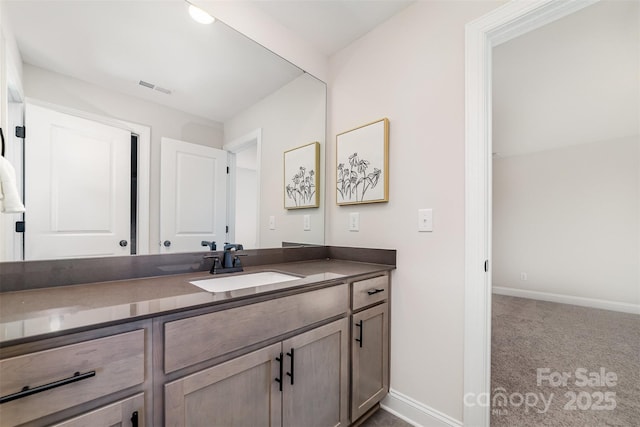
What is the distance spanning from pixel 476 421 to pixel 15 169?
2.26 m

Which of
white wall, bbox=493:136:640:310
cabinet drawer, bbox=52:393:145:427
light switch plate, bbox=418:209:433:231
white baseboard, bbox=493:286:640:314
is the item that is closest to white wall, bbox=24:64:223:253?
cabinet drawer, bbox=52:393:145:427

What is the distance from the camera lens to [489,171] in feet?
4.39

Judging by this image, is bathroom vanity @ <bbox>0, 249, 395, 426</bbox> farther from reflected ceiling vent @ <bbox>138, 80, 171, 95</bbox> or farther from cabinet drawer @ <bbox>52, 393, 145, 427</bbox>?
reflected ceiling vent @ <bbox>138, 80, 171, 95</bbox>

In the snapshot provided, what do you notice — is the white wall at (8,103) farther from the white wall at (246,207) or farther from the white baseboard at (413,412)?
the white baseboard at (413,412)

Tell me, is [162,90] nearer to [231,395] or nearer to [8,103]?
[8,103]

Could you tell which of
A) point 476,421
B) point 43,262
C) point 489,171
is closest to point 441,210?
point 489,171

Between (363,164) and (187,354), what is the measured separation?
4.80ft

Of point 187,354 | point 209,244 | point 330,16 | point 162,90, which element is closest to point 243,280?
point 209,244

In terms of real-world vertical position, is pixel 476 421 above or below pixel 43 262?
below

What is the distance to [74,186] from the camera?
1.06 meters

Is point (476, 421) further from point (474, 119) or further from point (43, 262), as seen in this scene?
point (43, 262)

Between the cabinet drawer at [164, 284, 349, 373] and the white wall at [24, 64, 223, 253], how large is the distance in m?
0.62

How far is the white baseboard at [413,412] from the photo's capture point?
4.60ft

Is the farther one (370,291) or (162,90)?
(370,291)
